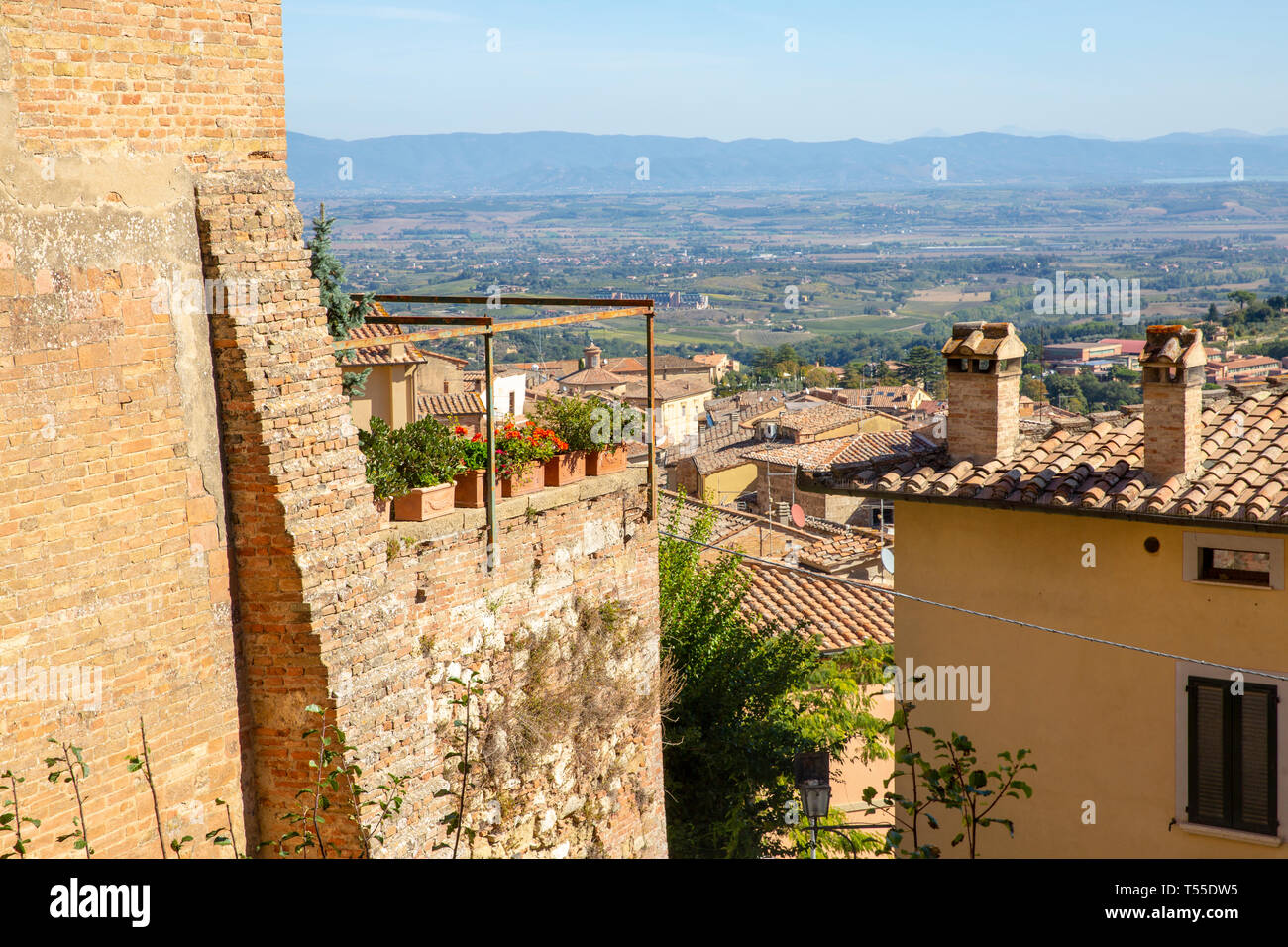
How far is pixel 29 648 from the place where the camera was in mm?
4801

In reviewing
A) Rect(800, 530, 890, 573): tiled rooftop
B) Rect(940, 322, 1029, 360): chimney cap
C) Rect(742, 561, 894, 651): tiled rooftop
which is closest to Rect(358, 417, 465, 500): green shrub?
Rect(940, 322, 1029, 360): chimney cap

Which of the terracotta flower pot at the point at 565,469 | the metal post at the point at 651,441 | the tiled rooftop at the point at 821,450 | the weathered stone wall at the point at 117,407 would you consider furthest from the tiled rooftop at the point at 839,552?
the weathered stone wall at the point at 117,407

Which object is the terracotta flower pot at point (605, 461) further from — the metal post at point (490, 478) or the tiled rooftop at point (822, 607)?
the tiled rooftop at point (822, 607)

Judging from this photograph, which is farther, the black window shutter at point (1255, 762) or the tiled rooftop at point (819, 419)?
the tiled rooftop at point (819, 419)

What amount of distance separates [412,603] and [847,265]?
10371 centimetres

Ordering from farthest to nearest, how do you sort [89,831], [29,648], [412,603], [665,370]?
1. [665,370]
2. [412,603]
3. [89,831]
4. [29,648]

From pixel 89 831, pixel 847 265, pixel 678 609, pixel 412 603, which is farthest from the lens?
pixel 847 265

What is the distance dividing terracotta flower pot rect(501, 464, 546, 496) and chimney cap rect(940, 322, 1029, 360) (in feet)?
10.2

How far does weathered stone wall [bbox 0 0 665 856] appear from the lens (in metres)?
4.82

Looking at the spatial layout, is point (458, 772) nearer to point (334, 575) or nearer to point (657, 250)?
→ point (334, 575)

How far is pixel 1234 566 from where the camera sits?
7.72 meters

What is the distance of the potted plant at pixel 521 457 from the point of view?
25.1 ft

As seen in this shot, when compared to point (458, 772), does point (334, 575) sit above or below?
above

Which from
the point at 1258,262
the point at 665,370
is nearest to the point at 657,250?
the point at 665,370
